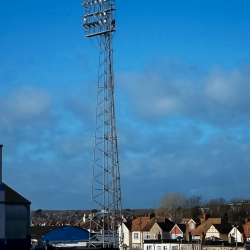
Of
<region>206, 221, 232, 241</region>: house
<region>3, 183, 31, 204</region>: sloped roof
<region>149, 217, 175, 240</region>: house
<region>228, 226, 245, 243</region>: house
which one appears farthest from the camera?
<region>149, 217, 175, 240</region>: house

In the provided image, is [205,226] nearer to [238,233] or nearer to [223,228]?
[223,228]

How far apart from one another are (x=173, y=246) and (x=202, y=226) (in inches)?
506

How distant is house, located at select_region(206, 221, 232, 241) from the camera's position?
78906mm

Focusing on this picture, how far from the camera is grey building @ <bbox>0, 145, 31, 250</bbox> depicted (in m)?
45.9

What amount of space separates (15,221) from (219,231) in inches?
1643

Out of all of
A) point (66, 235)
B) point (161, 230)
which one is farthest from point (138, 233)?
point (66, 235)

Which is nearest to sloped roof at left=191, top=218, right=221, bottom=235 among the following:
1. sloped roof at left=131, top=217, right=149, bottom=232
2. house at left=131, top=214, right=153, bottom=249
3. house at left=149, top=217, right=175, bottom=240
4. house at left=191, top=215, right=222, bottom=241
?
Result: house at left=191, top=215, right=222, bottom=241

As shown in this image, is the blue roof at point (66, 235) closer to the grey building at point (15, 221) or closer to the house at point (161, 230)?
the grey building at point (15, 221)

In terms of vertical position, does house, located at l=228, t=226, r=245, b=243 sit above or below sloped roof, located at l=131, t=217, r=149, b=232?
below

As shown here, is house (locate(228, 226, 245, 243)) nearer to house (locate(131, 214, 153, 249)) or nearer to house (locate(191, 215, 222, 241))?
house (locate(191, 215, 222, 241))

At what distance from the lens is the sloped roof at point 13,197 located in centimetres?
4709

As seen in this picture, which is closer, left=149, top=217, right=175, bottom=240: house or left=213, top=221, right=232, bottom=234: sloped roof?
left=213, top=221, right=232, bottom=234: sloped roof

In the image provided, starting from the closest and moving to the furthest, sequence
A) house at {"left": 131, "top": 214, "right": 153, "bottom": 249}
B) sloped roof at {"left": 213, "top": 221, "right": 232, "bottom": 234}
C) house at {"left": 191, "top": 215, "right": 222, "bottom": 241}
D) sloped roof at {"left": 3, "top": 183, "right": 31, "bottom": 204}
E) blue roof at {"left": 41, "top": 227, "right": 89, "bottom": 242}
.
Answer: sloped roof at {"left": 3, "top": 183, "right": 31, "bottom": 204}, blue roof at {"left": 41, "top": 227, "right": 89, "bottom": 242}, sloped roof at {"left": 213, "top": 221, "right": 232, "bottom": 234}, house at {"left": 191, "top": 215, "right": 222, "bottom": 241}, house at {"left": 131, "top": 214, "right": 153, "bottom": 249}

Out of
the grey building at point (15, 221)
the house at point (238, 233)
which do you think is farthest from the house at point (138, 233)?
the grey building at point (15, 221)
